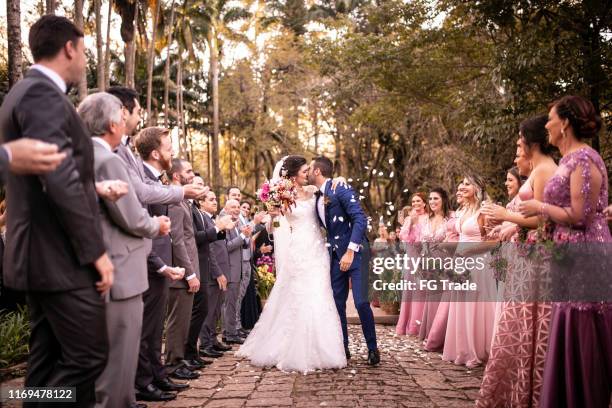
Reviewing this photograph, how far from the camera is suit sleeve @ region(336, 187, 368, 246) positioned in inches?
295

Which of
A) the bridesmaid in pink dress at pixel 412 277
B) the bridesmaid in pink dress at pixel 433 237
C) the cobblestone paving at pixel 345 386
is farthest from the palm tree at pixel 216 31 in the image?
the cobblestone paving at pixel 345 386

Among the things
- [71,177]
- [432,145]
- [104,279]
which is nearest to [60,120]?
[71,177]

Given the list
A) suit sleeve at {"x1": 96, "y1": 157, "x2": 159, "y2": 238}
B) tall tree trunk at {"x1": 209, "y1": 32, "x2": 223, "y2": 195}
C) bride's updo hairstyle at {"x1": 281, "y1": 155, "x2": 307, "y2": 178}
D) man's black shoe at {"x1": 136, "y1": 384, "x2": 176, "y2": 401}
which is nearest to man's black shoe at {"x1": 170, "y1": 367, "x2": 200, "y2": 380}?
man's black shoe at {"x1": 136, "y1": 384, "x2": 176, "y2": 401}

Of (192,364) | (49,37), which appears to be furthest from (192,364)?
(49,37)

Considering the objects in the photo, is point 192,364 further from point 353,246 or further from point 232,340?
point 353,246

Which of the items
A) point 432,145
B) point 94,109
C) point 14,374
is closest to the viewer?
point 94,109

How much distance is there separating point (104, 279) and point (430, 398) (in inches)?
139

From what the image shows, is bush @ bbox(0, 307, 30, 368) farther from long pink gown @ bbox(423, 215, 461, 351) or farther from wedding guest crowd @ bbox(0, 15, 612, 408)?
long pink gown @ bbox(423, 215, 461, 351)

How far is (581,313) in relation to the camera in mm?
4031

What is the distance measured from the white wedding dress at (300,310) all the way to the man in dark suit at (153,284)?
1722mm

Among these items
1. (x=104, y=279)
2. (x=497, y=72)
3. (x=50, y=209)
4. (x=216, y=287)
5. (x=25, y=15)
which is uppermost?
(x=25, y=15)

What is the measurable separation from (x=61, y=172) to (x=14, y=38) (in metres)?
7.56

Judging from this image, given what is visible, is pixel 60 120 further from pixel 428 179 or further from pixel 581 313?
pixel 428 179

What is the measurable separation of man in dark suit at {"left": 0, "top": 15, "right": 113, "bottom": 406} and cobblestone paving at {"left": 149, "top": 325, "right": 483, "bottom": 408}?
2549 millimetres
